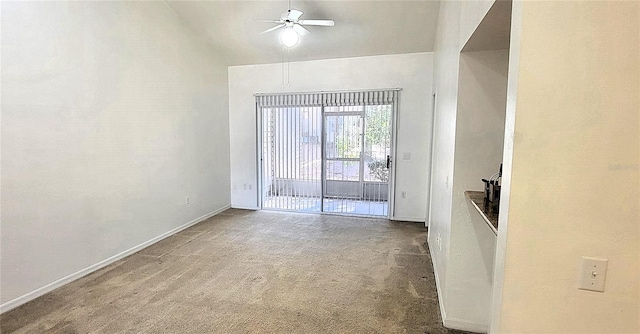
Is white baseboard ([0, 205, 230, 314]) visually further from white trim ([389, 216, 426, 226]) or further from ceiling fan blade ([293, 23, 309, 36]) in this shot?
white trim ([389, 216, 426, 226])

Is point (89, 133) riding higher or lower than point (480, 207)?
higher

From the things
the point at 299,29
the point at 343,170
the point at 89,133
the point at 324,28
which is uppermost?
the point at 324,28

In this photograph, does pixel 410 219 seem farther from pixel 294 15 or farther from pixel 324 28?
pixel 294 15

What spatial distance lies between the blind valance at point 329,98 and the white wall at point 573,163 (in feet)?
12.9

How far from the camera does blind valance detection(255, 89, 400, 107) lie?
493cm

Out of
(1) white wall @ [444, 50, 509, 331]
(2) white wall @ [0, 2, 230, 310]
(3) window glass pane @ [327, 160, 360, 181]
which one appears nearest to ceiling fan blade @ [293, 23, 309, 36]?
(2) white wall @ [0, 2, 230, 310]

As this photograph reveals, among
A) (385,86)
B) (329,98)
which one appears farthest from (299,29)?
(385,86)

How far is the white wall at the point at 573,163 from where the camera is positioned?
928 mm

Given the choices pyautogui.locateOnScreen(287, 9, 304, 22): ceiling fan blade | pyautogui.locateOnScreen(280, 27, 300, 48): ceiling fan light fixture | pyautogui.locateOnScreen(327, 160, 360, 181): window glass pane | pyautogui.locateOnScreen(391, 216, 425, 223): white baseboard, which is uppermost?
pyautogui.locateOnScreen(287, 9, 304, 22): ceiling fan blade

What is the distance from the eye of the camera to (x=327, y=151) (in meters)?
5.29

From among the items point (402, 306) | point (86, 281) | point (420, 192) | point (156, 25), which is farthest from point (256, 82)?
point (402, 306)

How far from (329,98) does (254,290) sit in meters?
3.32

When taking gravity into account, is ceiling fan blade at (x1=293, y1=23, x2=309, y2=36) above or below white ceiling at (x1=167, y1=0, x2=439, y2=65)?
below

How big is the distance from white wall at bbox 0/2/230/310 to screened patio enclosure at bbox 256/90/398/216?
139 cm
